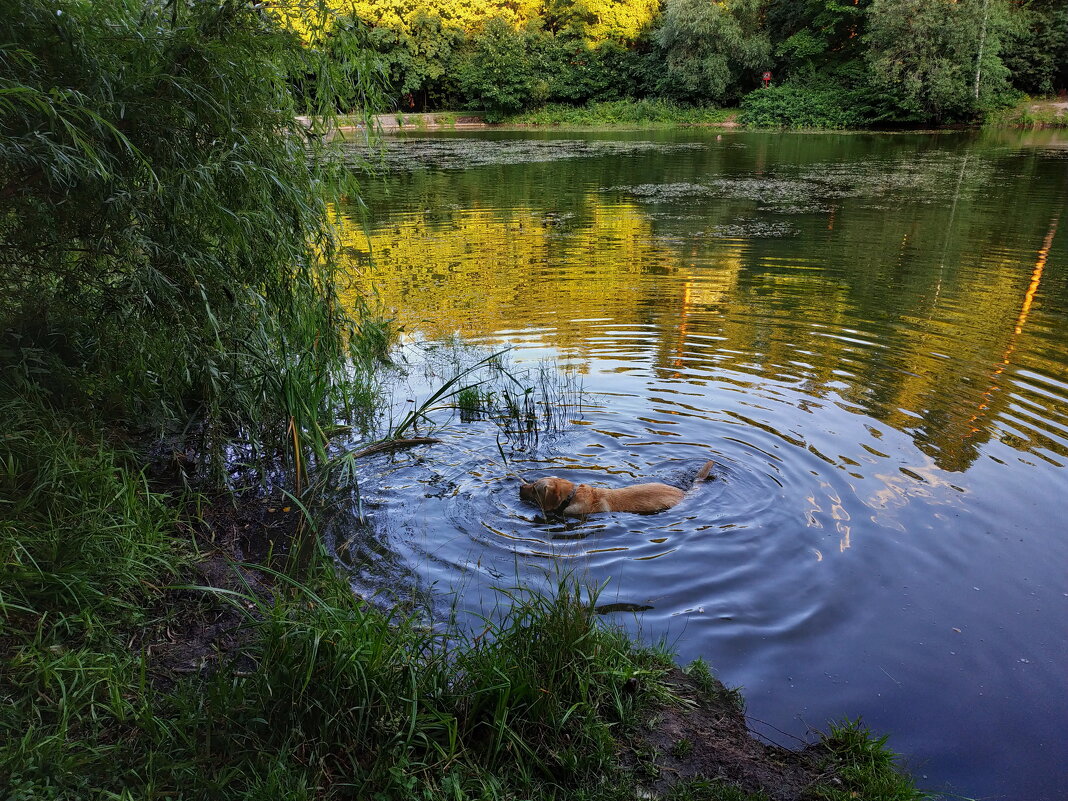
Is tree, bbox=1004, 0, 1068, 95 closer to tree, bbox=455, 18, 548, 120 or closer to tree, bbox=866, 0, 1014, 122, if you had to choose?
tree, bbox=866, 0, 1014, 122

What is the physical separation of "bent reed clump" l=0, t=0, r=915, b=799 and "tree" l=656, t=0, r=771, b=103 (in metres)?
44.6

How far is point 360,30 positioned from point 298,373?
2623mm

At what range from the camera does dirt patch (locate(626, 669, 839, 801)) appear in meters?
2.76

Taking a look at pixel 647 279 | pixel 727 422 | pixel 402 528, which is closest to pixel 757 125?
pixel 647 279

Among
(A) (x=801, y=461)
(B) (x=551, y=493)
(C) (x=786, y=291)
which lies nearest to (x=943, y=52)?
(C) (x=786, y=291)

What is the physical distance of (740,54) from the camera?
4375 centimetres

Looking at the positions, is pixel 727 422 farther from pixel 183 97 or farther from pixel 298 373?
pixel 183 97

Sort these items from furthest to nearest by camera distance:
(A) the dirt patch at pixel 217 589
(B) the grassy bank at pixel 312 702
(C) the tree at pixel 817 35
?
(C) the tree at pixel 817 35, (A) the dirt patch at pixel 217 589, (B) the grassy bank at pixel 312 702

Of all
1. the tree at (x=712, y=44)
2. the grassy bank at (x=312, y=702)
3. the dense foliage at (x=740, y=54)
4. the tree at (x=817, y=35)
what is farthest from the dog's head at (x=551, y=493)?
the tree at (x=817, y=35)

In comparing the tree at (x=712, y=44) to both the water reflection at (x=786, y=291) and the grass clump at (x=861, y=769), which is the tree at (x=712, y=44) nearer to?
the water reflection at (x=786, y=291)

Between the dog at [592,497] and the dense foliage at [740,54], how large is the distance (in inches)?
1455

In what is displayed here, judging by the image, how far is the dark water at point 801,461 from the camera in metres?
3.57

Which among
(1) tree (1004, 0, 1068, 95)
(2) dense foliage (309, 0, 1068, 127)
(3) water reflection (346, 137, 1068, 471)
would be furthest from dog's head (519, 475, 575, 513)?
(1) tree (1004, 0, 1068, 95)

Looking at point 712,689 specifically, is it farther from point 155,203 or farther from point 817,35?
point 817,35
